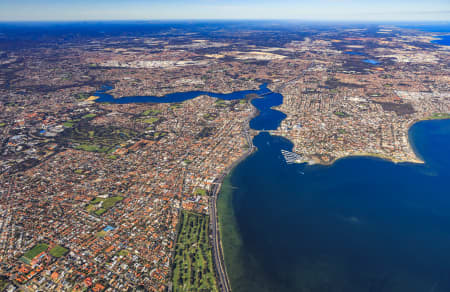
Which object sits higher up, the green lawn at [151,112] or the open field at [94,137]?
the green lawn at [151,112]

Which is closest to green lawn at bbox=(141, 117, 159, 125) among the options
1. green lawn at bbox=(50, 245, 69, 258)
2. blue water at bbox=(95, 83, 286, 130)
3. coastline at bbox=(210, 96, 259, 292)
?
blue water at bbox=(95, 83, 286, 130)

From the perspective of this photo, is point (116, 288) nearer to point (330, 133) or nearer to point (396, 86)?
point (330, 133)

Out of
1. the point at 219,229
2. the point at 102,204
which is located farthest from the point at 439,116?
the point at 102,204

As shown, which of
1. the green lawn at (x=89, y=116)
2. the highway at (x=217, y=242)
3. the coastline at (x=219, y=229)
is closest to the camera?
the highway at (x=217, y=242)

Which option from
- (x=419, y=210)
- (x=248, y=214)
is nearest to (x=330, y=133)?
(x=419, y=210)

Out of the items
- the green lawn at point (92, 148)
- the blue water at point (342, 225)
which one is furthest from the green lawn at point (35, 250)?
the green lawn at point (92, 148)

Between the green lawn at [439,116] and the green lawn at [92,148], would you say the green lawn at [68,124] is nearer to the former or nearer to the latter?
the green lawn at [92,148]

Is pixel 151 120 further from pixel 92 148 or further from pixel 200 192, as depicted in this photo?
pixel 200 192
